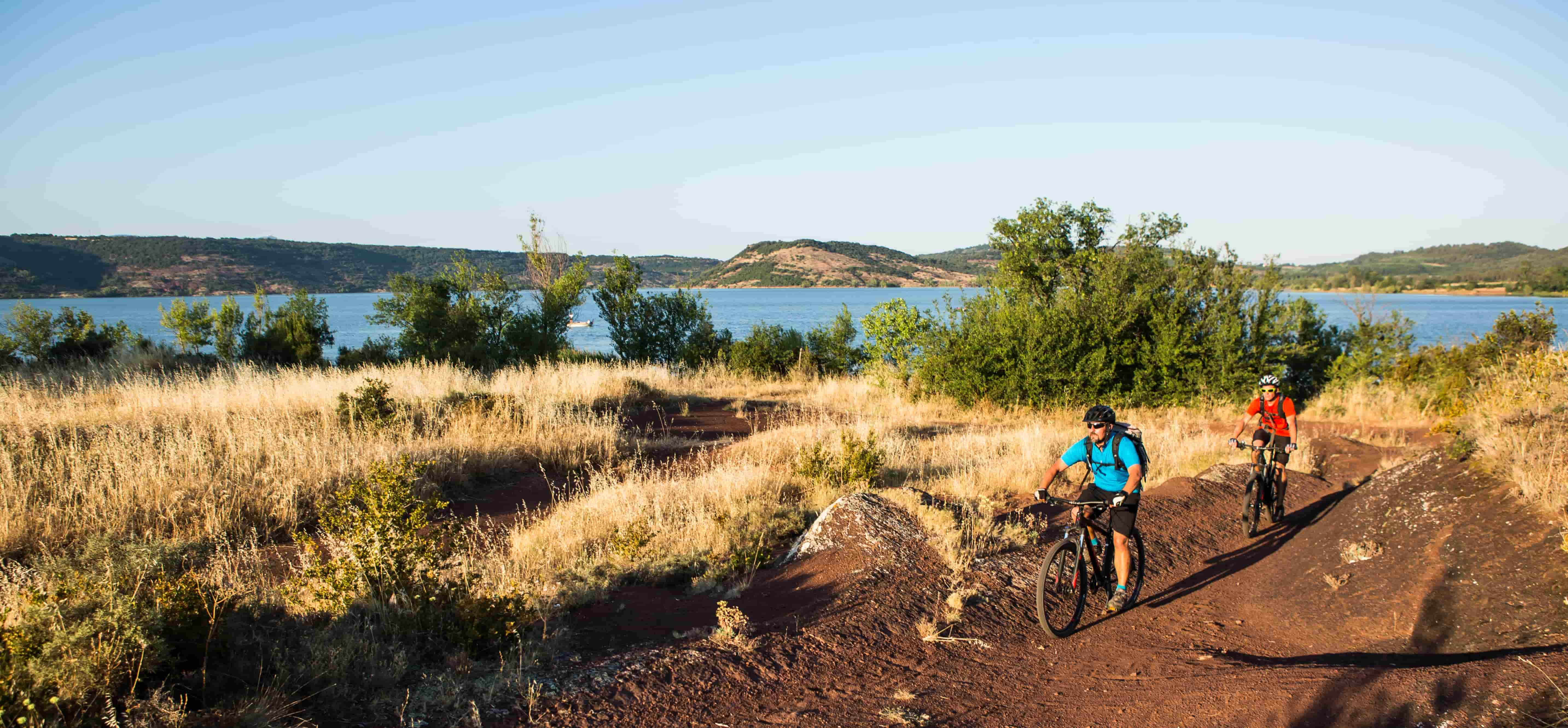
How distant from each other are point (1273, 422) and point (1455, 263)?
16243 cm

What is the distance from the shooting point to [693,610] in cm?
635

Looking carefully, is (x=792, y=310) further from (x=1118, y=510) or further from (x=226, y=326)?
(x=1118, y=510)

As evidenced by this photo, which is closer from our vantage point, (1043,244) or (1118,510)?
(1118,510)

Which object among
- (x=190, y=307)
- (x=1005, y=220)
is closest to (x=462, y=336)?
(x=190, y=307)

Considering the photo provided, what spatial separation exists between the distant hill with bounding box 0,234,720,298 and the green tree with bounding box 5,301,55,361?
192 feet

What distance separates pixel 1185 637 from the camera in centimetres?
635

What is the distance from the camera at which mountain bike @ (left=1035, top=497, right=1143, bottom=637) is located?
6227 mm

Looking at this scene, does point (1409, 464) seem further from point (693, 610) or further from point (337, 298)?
point (337, 298)

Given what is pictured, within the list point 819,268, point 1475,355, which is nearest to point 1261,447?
point 1475,355

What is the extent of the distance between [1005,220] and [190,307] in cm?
3208

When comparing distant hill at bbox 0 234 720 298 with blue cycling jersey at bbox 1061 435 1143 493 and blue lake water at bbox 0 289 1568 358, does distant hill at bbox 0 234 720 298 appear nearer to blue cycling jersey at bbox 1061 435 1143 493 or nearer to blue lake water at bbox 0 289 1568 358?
blue lake water at bbox 0 289 1568 358

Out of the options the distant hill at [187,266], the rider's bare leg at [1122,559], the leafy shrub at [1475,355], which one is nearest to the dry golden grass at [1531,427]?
the rider's bare leg at [1122,559]

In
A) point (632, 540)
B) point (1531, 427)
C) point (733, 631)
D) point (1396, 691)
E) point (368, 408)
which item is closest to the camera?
point (1396, 691)

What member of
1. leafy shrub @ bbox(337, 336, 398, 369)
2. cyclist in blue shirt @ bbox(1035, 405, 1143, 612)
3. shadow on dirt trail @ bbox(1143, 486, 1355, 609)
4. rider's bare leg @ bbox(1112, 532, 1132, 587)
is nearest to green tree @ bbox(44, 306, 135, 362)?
leafy shrub @ bbox(337, 336, 398, 369)
